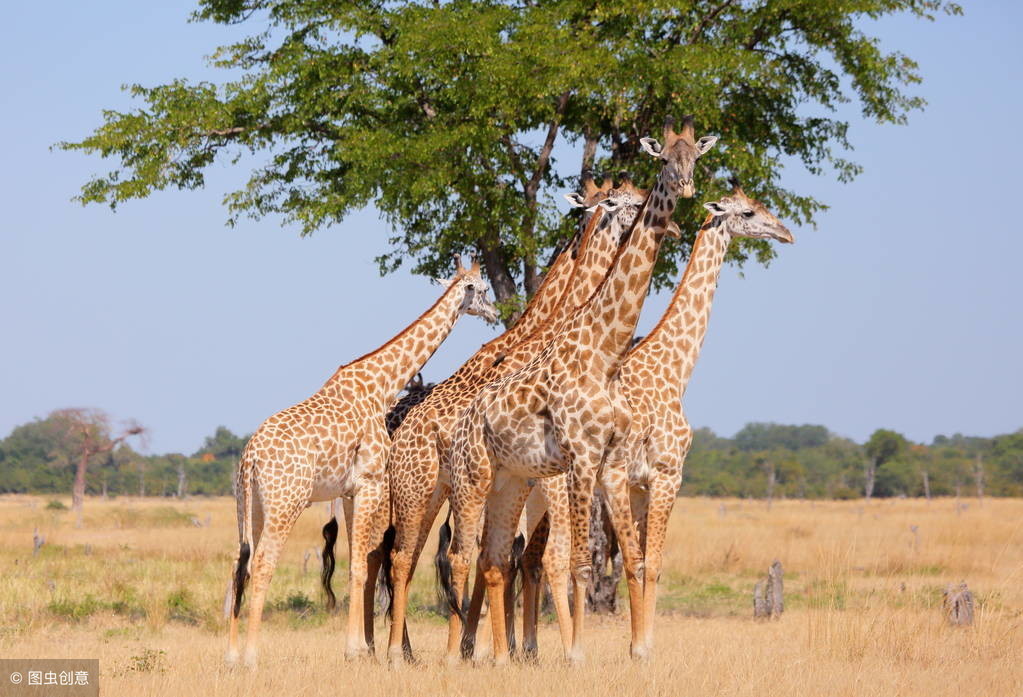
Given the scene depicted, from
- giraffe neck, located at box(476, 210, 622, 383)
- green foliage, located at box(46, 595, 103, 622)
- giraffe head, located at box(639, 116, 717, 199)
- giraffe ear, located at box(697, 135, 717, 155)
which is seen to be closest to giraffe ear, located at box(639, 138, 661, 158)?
giraffe head, located at box(639, 116, 717, 199)

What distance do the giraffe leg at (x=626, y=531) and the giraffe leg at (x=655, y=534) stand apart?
745 mm

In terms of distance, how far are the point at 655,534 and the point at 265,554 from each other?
9.46 feet

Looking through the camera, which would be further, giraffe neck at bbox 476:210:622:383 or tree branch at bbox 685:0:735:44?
tree branch at bbox 685:0:735:44

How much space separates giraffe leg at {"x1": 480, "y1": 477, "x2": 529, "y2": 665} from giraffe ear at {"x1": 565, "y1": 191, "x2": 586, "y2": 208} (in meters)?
2.27

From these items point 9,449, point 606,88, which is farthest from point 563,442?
point 9,449

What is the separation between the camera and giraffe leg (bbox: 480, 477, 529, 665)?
8961 millimetres

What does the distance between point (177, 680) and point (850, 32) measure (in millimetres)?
10633

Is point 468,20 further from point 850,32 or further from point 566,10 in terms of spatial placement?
point 850,32

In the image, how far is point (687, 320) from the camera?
10.5 metres

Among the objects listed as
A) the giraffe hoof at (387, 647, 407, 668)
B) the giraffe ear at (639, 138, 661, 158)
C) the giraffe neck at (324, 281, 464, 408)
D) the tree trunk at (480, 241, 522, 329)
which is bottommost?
the giraffe hoof at (387, 647, 407, 668)

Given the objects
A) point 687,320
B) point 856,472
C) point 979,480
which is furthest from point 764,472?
point 687,320

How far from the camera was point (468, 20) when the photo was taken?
14.2 meters

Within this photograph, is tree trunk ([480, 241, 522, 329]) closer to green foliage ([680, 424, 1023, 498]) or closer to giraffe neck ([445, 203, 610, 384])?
giraffe neck ([445, 203, 610, 384])

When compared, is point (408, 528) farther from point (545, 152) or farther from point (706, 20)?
point (706, 20)
